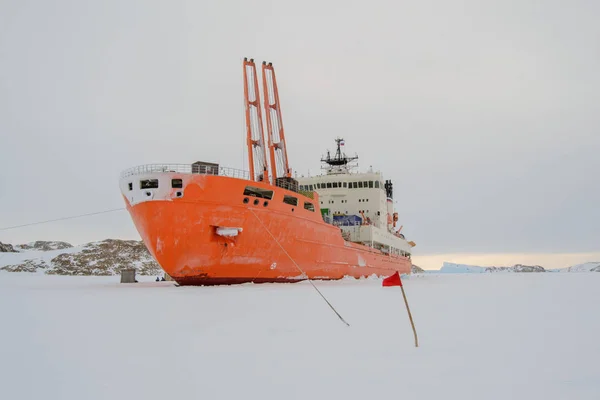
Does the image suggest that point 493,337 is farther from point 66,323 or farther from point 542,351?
point 66,323

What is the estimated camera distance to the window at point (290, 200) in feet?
63.4

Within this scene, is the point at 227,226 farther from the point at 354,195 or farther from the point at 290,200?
the point at 354,195

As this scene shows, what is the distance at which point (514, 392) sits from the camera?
3496mm

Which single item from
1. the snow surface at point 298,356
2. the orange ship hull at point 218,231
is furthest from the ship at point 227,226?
the snow surface at point 298,356

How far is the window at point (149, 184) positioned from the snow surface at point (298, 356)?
8854 mm

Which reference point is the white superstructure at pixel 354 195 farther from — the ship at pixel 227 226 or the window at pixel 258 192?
the window at pixel 258 192

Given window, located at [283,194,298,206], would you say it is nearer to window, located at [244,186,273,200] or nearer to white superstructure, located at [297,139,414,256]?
window, located at [244,186,273,200]

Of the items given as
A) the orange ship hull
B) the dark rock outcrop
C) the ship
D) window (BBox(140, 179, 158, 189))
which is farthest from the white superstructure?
the dark rock outcrop

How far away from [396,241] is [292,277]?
2394 cm

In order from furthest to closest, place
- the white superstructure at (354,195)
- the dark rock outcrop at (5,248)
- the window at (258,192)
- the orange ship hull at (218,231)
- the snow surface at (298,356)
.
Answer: the dark rock outcrop at (5,248)
the white superstructure at (354,195)
the window at (258,192)
the orange ship hull at (218,231)
the snow surface at (298,356)

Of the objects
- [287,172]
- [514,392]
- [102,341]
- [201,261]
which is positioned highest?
[287,172]

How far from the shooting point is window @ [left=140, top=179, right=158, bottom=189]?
1659 cm

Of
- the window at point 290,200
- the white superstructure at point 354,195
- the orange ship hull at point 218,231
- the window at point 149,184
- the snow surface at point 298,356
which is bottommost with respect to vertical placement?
the snow surface at point 298,356

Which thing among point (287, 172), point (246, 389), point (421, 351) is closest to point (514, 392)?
point (421, 351)
